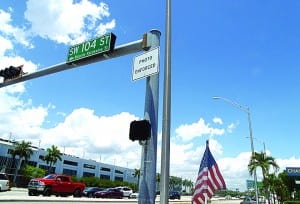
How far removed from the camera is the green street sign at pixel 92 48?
12.3 metres

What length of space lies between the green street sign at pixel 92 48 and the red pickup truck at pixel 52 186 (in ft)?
71.1

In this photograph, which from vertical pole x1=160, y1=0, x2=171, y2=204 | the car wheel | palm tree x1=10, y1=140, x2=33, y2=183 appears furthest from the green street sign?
palm tree x1=10, y1=140, x2=33, y2=183

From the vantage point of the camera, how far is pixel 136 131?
8.80 metres

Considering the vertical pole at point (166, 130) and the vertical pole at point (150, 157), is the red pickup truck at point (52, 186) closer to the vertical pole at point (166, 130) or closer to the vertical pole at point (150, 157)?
the vertical pole at point (150, 157)

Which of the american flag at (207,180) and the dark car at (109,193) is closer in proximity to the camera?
the american flag at (207,180)

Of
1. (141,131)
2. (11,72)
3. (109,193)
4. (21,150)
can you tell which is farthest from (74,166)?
(141,131)

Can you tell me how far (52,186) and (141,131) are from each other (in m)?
26.8

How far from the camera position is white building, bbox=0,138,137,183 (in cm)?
9081

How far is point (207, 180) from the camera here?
10.9m

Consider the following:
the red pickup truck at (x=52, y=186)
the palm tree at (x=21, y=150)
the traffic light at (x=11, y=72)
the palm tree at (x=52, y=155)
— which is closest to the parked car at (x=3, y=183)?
the red pickup truck at (x=52, y=186)

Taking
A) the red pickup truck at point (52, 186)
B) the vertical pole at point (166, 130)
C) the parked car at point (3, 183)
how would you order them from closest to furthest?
the vertical pole at point (166, 130) < the red pickup truck at point (52, 186) < the parked car at point (3, 183)

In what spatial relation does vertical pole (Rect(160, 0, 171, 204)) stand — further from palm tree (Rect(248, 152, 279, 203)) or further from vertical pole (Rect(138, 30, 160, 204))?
palm tree (Rect(248, 152, 279, 203))

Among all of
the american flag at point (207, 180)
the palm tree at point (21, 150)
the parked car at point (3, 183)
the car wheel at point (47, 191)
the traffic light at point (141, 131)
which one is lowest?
the american flag at point (207, 180)

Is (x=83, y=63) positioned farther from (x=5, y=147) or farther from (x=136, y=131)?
(x=5, y=147)
